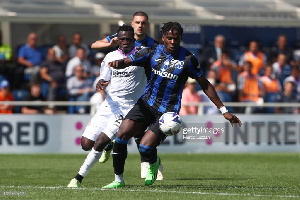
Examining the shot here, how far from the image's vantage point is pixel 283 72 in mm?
22641

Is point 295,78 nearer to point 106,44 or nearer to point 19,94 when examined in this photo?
point 19,94

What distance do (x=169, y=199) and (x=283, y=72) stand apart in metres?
14.3

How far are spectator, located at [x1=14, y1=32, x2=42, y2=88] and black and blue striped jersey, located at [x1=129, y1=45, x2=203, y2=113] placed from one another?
33.5 ft

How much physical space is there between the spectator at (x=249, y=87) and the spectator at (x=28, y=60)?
212 inches

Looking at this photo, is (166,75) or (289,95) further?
(289,95)

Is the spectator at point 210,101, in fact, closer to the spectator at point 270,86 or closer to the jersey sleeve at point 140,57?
the spectator at point 270,86

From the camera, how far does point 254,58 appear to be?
868 inches

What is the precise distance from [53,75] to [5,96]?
4.45ft

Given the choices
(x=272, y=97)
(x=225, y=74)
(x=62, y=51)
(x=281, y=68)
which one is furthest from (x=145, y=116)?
(x=281, y=68)

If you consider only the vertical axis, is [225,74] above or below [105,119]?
below

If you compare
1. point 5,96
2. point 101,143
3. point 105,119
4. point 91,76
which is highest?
point 105,119

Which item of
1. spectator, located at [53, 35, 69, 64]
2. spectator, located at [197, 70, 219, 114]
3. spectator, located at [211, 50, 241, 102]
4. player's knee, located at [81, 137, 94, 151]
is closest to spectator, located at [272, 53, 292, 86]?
spectator, located at [211, 50, 241, 102]

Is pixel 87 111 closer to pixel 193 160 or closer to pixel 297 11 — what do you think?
pixel 193 160

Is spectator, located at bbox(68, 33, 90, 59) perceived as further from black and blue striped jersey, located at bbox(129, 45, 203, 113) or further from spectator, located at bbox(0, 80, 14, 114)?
black and blue striped jersey, located at bbox(129, 45, 203, 113)
